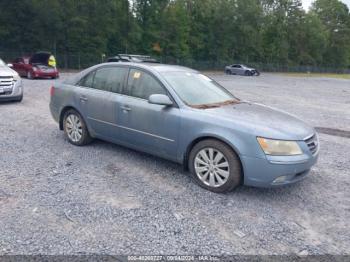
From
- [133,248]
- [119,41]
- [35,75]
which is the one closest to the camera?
[133,248]

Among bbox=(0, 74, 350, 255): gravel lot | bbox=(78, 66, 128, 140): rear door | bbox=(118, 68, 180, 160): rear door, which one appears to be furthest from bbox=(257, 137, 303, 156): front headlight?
bbox=(78, 66, 128, 140): rear door

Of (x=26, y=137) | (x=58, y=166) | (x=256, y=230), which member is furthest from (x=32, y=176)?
(x=256, y=230)

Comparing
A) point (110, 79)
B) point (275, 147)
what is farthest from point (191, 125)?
point (110, 79)

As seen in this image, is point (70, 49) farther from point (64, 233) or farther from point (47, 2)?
point (64, 233)

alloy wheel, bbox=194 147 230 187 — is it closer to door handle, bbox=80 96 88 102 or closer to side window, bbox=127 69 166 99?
side window, bbox=127 69 166 99

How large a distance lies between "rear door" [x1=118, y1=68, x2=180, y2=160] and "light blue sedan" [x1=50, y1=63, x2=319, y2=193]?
1 centimetres

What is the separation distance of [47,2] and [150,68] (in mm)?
33011

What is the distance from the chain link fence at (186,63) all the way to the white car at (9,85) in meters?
25.3

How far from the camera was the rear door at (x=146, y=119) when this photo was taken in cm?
455

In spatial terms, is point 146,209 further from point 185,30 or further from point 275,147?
point 185,30

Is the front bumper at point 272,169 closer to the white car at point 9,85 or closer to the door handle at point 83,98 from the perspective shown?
the door handle at point 83,98

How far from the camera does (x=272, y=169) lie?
3854 millimetres

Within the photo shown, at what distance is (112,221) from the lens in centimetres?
346

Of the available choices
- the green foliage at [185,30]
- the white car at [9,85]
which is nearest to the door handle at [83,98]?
the white car at [9,85]
